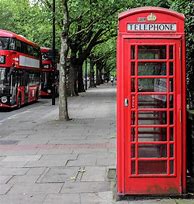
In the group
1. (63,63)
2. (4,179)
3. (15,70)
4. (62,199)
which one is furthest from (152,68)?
(15,70)

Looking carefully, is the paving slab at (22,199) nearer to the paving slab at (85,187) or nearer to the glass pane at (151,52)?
the paving slab at (85,187)

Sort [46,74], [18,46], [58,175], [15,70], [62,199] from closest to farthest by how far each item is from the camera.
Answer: [62,199] < [58,175] < [15,70] < [18,46] < [46,74]

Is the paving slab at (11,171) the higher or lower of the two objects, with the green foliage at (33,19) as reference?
lower

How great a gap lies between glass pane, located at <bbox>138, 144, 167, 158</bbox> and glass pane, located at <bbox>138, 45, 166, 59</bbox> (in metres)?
1.11

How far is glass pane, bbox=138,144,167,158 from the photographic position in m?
6.01

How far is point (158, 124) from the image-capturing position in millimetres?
6031

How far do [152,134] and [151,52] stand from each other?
1.03 m

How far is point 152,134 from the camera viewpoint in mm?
6008

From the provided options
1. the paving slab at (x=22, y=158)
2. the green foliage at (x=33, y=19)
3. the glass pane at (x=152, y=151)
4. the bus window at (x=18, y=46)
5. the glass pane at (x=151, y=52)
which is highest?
the green foliage at (x=33, y=19)

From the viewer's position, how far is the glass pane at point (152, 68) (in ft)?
19.4

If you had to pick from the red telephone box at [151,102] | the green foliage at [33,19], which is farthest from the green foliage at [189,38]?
the green foliage at [33,19]

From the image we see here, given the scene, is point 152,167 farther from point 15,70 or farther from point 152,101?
point 15,70

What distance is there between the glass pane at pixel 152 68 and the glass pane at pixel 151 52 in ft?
0.29

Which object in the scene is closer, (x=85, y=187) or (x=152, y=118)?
(x=152, y=118)
